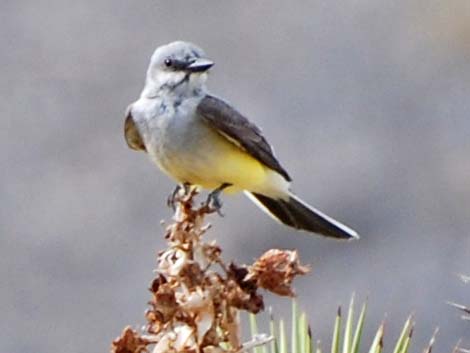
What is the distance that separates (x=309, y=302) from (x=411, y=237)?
3.15ft

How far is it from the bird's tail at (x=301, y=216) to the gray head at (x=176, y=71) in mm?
357

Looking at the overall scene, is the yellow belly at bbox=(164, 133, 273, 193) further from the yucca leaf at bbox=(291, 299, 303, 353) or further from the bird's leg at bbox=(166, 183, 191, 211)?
the yucca leaf at bbox=(291, 299, 303, 353)

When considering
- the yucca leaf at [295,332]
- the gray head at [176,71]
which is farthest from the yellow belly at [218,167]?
the yucca leaf at [295,332]

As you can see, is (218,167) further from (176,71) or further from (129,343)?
(129,343)

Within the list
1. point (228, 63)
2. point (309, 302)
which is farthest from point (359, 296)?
point (228, 63)

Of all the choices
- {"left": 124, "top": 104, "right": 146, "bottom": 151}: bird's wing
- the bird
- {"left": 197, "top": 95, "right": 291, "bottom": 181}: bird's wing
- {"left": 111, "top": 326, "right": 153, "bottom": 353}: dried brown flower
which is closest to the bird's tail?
the bird

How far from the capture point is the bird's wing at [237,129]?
3.92 metres

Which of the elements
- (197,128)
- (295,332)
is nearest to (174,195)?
(197,128)

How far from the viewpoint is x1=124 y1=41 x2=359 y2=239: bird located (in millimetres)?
3850

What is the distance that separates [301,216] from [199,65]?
1.50 ft

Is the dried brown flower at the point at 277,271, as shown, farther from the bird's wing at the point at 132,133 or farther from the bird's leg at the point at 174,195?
the bird's wing at the point at 132,133

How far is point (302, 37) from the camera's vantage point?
10.2m

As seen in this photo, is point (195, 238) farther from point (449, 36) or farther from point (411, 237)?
point (449, 36)

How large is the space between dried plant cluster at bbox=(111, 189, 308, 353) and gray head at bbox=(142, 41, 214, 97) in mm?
1432
